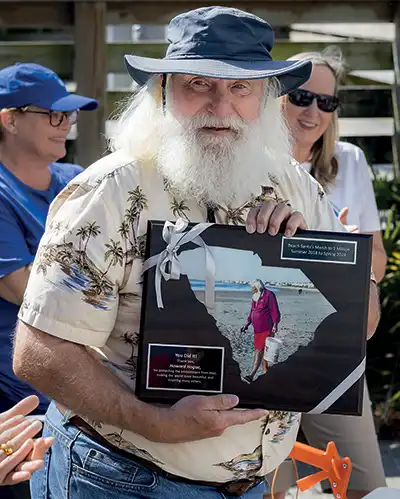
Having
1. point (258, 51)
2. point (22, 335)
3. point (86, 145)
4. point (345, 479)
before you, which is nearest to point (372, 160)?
point (86, 145)

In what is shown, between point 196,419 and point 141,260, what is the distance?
0.36 metres

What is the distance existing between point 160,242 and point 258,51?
0.52 m

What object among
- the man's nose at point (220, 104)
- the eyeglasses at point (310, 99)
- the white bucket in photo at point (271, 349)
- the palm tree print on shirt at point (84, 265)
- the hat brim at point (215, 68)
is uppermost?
the eyeglasses at point (310, 99)

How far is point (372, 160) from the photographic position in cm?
588

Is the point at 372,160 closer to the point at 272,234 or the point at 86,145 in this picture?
the point at 86,145

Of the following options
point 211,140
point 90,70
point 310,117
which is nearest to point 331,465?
point 211,140

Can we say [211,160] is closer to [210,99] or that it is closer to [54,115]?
[210,99]

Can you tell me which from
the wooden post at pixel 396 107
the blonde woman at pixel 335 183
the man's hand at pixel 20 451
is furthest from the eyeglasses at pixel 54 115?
the wooden post at pixel 396 107

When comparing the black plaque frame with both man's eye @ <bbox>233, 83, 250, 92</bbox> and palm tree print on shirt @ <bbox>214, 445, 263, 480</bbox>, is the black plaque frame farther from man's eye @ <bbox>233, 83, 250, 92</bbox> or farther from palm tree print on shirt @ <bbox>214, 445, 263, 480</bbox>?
man's eye @ <bbox>233, 83, 250, 92</bbox>

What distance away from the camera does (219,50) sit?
1.99 metres

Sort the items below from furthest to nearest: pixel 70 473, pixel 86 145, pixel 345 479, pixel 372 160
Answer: pixel 372 160 < pixel 86 145 < pixel 345 479 < pixel 70 473

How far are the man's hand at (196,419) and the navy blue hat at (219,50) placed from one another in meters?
0.69

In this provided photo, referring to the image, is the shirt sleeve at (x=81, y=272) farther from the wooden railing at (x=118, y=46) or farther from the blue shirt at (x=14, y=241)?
the wooden railing at (x=118, y=46)

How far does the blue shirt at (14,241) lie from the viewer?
296cm
